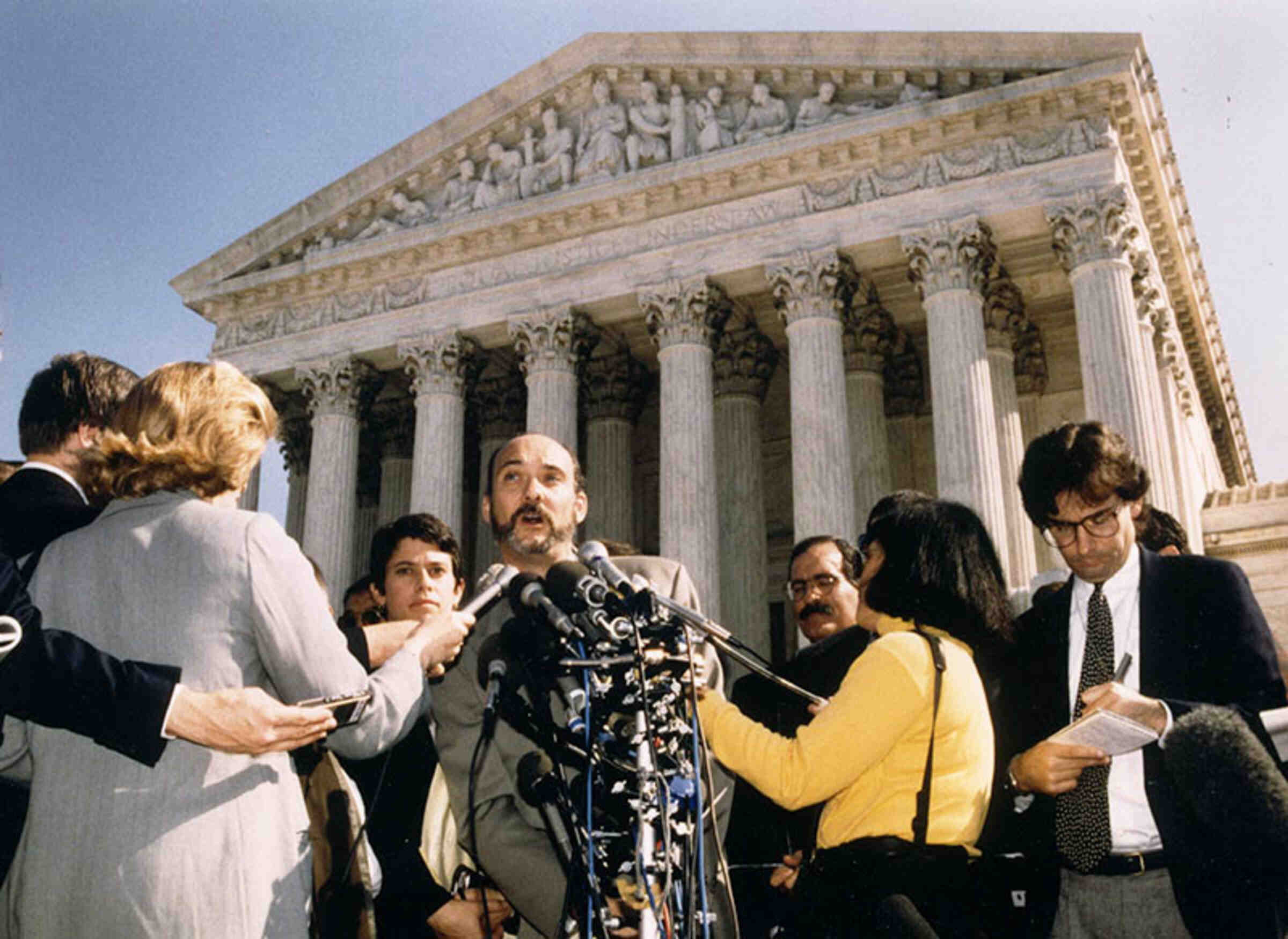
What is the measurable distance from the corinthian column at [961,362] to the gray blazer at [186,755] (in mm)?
14242

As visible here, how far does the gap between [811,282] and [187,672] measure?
16.9 metres

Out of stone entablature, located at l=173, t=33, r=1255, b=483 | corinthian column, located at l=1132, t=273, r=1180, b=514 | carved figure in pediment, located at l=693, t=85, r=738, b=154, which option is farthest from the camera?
carved figure in pediment, located at l=693, t=85, r=738, b=154

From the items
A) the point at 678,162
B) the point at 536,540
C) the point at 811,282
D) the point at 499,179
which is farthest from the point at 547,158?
the point at 536,540

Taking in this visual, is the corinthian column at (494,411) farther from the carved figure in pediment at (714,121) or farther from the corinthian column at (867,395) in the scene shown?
the corinthian column at (867,395)

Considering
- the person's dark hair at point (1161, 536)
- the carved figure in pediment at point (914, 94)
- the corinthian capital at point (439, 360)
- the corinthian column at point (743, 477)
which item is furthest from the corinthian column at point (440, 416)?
the person's dark hair at point (1161, 536)

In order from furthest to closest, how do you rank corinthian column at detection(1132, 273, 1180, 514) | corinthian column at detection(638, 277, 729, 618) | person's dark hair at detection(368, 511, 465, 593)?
corinthian column at detection(638, 277, 729, 618) < corinthian column at detection(1132, 273, 1180, 514) < person's dark hair at detection(368, 511, 465, 593)

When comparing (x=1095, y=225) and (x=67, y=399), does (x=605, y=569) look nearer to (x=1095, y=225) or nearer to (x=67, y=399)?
(x=67, y=399)

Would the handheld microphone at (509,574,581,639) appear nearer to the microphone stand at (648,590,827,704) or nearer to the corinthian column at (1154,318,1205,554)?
the microphone stand at (648,590,827,704)

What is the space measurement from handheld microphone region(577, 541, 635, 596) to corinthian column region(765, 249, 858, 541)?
1440cm

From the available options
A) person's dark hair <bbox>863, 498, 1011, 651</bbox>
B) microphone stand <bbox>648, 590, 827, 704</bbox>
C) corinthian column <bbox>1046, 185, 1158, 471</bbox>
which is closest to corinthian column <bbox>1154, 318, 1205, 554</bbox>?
corinthian column <bbox>1046, 185, 1158, 471</bbox>

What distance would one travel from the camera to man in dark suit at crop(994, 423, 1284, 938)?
3480 mm

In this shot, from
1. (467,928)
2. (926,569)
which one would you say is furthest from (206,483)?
(926,569)

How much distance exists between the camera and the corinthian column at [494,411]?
24859mm

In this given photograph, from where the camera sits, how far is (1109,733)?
11.1ft
